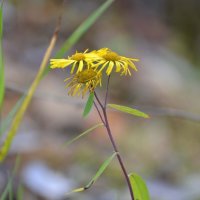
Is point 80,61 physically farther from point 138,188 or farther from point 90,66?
point 138,188

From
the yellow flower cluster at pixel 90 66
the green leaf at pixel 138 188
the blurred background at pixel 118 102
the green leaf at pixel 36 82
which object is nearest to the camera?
the yellow flower cluster at pixel 90 66

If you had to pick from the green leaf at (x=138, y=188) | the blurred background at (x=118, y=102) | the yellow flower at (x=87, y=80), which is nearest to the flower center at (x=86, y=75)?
the yellow flower at (x=87, y=80)

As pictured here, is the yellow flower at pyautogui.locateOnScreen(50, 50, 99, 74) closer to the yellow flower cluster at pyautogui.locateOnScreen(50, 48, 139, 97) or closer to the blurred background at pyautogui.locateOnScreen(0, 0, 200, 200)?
the yellow flower cluster at pyautogui.locateOnScreen(50, 48, 139, 97)

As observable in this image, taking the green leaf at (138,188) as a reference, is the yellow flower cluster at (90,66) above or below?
above

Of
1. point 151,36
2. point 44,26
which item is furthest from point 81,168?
point 151,36

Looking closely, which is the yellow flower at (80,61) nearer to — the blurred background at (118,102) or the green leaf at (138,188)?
the green leaf at (138,188)

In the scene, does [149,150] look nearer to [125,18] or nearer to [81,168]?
[81,168]
